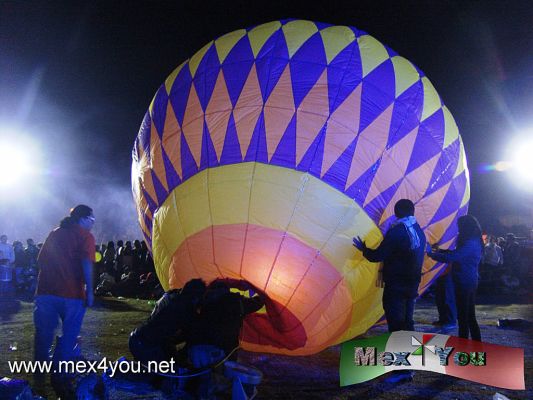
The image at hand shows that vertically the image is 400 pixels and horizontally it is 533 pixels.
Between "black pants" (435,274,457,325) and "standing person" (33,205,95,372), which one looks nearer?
"standing person" (33,205,95,372)

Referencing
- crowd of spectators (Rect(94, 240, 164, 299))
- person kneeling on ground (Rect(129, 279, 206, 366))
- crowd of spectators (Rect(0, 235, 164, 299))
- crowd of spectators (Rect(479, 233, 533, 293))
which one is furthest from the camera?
crowd of spectators (Rect(479, 233, 533, 293))

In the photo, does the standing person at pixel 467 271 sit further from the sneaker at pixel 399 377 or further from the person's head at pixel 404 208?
A: the sneaker at pixel 399 377

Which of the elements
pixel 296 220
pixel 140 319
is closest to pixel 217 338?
pixel 296 220

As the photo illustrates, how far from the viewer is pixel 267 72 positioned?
4582 millimetres

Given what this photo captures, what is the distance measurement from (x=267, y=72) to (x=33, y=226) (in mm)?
30696

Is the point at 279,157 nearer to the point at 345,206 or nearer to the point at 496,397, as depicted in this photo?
the point at 345,206

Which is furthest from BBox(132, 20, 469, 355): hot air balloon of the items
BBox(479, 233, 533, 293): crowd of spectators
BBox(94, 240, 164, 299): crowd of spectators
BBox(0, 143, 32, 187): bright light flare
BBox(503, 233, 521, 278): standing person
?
BBox(0, 143, 32, 187): bright light flare

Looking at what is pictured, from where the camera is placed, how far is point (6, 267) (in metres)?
11.4

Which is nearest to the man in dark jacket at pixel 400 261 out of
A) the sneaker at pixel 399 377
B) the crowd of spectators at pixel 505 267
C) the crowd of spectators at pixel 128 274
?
the sneaker at pixel 399 377

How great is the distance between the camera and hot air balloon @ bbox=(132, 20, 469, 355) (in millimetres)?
4039

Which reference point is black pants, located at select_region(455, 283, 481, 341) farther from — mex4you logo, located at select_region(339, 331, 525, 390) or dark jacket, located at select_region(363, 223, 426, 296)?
dark jacket, located at select_region(363, 223, 426, 296)

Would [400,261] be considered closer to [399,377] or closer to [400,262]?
[400,262]

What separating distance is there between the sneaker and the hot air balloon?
2.20 ft

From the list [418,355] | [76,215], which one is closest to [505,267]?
[418,355]
